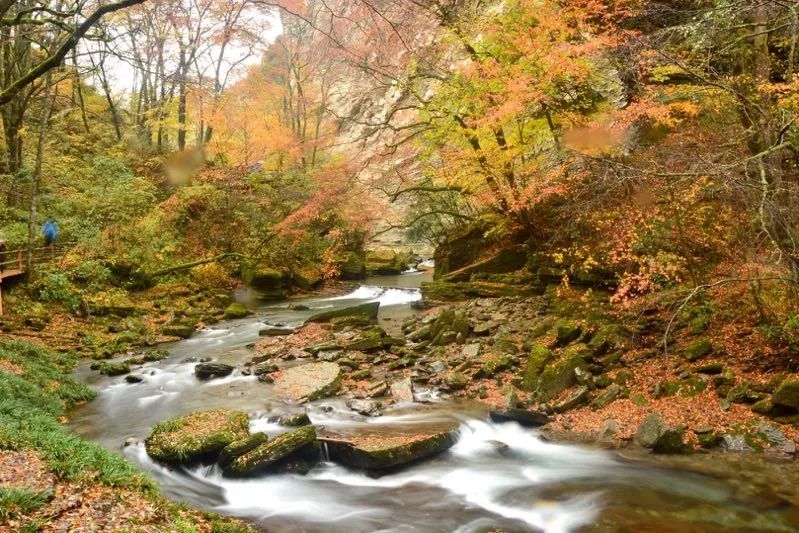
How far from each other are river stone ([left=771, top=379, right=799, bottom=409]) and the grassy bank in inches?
309

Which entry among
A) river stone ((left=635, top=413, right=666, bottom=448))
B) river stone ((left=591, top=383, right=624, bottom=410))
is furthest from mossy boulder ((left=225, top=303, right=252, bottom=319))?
river stone ((left=635, top=413, right=666, bottom=448))

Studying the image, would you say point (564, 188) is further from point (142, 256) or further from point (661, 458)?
point (142, 256)

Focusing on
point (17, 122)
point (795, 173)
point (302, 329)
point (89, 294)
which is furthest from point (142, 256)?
point (795, 173)

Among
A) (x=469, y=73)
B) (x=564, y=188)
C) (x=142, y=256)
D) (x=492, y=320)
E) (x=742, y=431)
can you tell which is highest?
(x=469, y=73)

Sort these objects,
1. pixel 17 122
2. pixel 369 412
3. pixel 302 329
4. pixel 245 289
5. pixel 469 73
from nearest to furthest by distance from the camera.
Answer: pixel 369 412
pixel 469 73
pixel 302 329
pixel 17 122
pixel 245 289

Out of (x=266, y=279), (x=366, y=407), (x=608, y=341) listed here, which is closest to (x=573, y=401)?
(x=608, y=341)

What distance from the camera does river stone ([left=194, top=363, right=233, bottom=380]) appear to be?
12.2 metres

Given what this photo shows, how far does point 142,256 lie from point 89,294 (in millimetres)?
3034

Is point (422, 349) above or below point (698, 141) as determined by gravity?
below

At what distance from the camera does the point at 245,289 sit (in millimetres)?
22828

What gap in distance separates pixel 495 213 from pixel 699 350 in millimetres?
8117

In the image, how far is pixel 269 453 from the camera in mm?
7594

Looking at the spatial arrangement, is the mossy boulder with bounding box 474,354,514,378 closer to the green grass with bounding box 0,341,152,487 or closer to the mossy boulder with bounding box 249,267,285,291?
the green grass with bounding box 0,341,152,487

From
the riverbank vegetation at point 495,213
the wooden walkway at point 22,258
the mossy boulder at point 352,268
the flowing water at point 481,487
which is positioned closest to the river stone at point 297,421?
the flowing water at point 481,487
